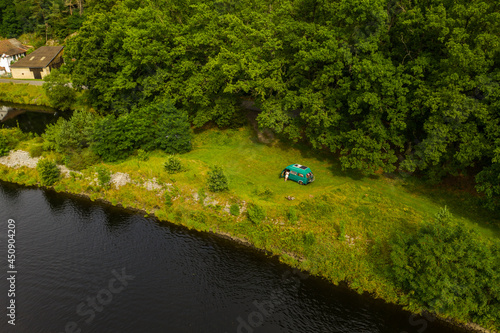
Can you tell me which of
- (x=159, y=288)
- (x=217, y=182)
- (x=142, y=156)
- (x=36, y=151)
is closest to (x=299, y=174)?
(x=217, y=182)

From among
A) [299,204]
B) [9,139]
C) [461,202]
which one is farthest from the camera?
[9,139]

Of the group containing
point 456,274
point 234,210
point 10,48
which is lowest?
point 456,274

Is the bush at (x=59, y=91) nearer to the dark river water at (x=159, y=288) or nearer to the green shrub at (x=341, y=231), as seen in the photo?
the dark river water at (x=159, y=288)

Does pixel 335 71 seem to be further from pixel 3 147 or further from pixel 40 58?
pixel 40 58

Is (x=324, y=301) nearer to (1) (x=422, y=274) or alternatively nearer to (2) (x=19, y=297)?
(1) (x=422, y=274)

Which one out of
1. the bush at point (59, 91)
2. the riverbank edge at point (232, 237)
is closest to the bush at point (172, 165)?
the riverbank edge at point (232, 237)

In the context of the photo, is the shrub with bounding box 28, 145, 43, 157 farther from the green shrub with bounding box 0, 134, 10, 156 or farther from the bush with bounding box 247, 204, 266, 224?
the bush with bounding box 247, 204, 266, 224

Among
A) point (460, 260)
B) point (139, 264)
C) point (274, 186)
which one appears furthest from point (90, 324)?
point (460, 260)

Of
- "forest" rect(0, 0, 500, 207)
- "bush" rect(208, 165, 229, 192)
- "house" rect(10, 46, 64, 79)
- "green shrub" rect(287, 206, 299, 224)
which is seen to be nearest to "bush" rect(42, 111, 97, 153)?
"forest" rect(0, 0, 500, 207)
